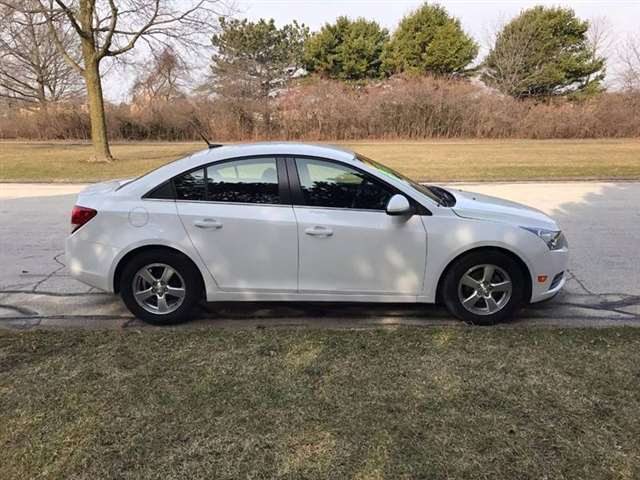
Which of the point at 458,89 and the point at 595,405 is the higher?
the point at 458,89

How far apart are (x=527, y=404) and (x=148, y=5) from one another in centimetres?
1927

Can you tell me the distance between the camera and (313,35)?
44281 mm

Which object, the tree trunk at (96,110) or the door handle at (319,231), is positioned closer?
the door handle at (319,231)

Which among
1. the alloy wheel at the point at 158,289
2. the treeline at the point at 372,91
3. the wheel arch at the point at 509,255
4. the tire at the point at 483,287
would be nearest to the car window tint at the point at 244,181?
the alloy wheel at the point at 158,289

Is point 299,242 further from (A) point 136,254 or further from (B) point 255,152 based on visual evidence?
(A) point 136,254

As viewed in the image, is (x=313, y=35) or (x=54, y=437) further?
(x=313, y=35)

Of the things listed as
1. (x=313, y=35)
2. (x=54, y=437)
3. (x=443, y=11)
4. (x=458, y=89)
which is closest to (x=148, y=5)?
(x=54, y=437)

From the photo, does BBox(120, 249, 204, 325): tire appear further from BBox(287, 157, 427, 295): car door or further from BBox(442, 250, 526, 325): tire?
BBox(442, 250, 526, 325): tire

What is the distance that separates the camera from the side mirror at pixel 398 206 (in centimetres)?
416

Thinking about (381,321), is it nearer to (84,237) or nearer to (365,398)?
(365,398)

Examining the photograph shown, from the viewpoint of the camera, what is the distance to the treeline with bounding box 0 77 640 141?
107 feet

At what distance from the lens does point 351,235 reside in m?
4.22

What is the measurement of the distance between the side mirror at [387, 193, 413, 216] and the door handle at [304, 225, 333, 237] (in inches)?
20.3

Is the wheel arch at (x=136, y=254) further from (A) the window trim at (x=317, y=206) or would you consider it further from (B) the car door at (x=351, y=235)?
(A) the window trim at (x=317, y=206)
